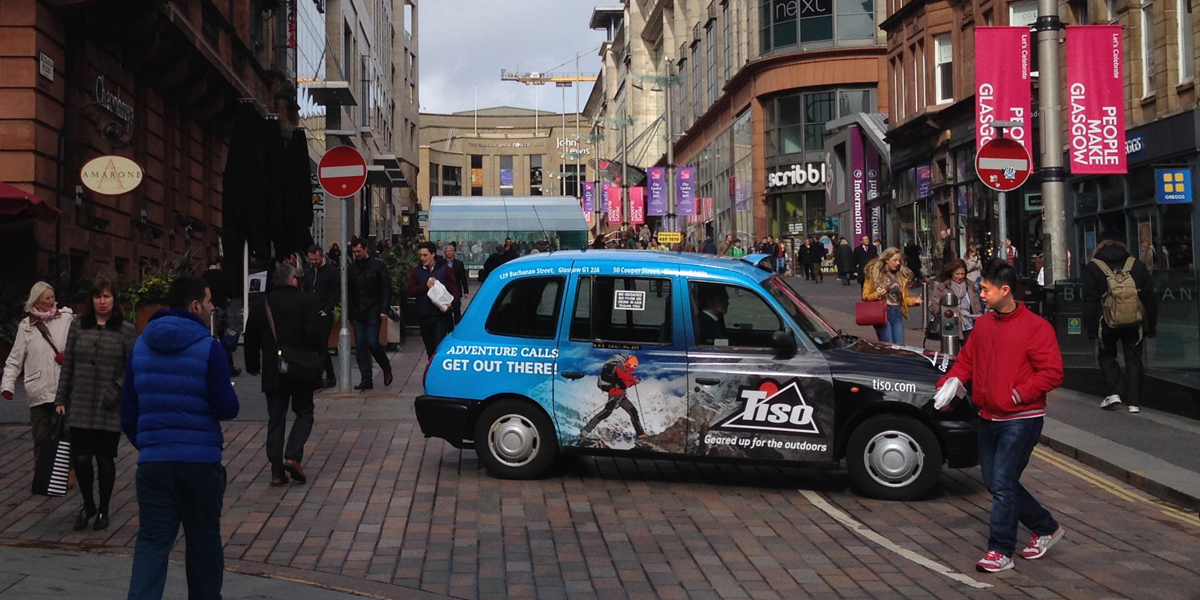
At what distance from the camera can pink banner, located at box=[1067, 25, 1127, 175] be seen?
2188cm

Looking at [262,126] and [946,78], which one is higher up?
[946,78]

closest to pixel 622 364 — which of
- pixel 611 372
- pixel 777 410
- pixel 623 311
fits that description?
pixel 611 372

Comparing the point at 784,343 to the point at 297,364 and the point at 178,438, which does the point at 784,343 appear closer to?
the point at 297,364

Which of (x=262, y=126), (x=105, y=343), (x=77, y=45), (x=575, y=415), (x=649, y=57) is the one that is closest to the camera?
(x=105, y=343)

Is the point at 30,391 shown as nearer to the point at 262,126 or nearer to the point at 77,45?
the point at 262,126

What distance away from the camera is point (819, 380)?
930cm

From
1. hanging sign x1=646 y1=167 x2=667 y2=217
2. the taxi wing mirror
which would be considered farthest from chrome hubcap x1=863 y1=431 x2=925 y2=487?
hanging sign x1=646 y1=167 x2=667 y2=217

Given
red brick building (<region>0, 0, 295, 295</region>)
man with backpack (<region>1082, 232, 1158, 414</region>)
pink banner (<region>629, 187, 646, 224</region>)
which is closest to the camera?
man with backpack (<region>1082, 232, 1158, 414</region>)

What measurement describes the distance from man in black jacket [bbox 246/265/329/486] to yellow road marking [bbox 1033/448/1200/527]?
5.89 meters

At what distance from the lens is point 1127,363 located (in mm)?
13891

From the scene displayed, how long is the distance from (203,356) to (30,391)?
146 inches

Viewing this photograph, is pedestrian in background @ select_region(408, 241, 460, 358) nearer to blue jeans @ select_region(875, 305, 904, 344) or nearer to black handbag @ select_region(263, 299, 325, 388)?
blue jeans @ select_region(875, 305, 904, 344)

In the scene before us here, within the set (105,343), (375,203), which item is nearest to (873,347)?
(105,343)

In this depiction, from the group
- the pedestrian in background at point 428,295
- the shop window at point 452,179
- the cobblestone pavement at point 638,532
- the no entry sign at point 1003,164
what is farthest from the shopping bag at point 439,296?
the shop window at point 452,179
